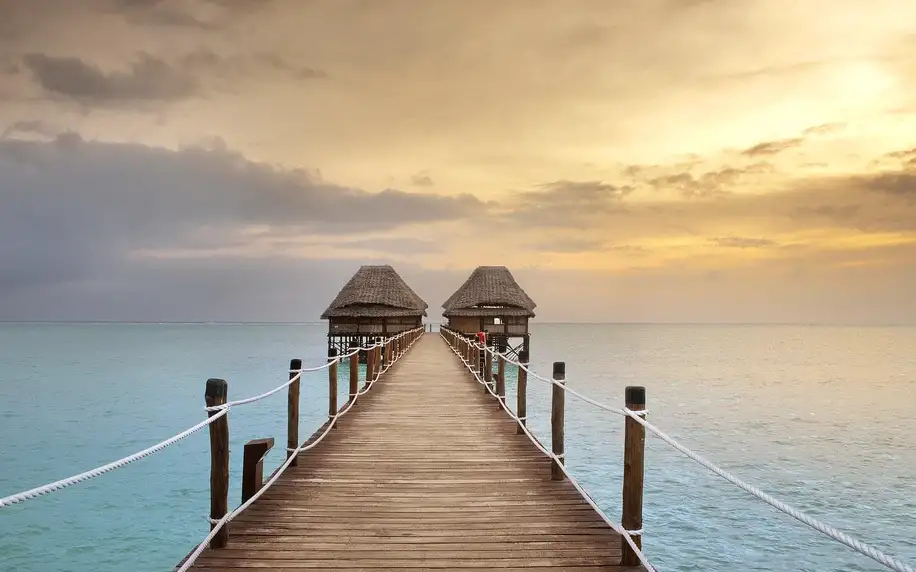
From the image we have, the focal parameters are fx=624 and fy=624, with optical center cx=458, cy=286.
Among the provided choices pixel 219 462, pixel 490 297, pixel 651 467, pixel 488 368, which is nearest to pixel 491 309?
pixel 490 297

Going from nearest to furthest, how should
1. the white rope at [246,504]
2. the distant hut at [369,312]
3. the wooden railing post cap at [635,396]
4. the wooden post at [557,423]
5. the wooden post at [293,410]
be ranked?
the white rope at [246,504], the wooden railing post cap at [635,396], the wooden post at [557,423], the wooden post at [293,410], the distant hut at [369,312]

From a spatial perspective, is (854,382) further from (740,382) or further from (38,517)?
(38,517)

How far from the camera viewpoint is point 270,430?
877 inches

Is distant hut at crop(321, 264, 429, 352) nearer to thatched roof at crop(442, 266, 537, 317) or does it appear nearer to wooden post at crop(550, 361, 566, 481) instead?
thatched roof at crop(442, 266, 537, 317)

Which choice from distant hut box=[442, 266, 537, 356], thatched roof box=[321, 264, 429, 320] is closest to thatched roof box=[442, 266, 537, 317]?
distant hut box=[442, 266, 537, 356]

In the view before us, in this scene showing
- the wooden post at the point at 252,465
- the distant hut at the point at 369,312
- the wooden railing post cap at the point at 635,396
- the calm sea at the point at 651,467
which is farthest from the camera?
the distant hut at the point at 369,312

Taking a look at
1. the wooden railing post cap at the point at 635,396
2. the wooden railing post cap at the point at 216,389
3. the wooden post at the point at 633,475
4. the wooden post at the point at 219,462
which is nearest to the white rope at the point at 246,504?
the wooden post at the point at 219,462

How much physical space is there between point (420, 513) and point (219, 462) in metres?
1.62

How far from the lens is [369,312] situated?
4034 centimetres

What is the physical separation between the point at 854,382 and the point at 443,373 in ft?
117

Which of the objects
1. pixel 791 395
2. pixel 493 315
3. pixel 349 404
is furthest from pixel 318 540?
pixel 493 315

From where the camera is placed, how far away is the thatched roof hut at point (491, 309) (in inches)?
1655

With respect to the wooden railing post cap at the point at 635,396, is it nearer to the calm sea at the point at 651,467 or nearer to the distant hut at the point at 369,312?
the calm sea at the point at 651,467

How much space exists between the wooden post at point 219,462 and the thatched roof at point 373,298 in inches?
1418
